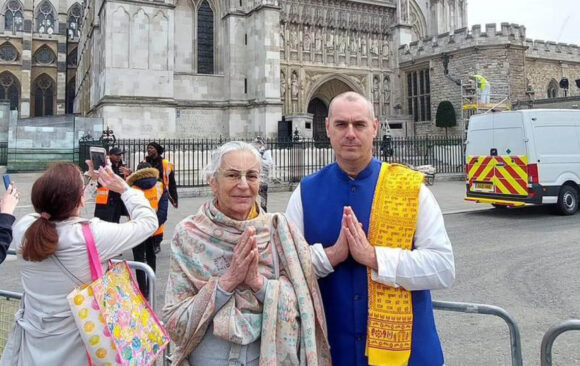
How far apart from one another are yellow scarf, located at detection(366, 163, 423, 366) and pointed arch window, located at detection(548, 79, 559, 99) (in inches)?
1206

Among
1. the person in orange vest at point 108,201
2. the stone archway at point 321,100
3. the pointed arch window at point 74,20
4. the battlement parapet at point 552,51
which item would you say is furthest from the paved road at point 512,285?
the pointed arch window at point 74,20

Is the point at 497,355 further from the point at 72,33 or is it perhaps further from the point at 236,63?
the point at 72,33

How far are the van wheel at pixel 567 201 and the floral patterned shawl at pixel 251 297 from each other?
965 centimetres

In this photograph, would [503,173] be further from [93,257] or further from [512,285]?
[93,257]

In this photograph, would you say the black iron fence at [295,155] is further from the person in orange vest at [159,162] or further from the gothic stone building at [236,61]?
the person in orange vest at [159,162]

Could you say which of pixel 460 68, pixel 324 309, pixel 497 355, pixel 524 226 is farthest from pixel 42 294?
pixel 460 68

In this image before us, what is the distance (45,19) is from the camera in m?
44.3

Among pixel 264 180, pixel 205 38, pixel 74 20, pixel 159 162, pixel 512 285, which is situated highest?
pixel 74 20

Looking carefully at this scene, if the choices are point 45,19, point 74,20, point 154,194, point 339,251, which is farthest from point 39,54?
point 339,251

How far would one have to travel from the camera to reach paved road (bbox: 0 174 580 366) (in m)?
3.34

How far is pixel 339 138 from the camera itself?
5.80 ft

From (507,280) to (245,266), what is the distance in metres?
4.48

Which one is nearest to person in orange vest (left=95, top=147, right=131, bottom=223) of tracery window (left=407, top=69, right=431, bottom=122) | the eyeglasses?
the eyeglasses

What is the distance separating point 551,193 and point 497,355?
24.0 feet
